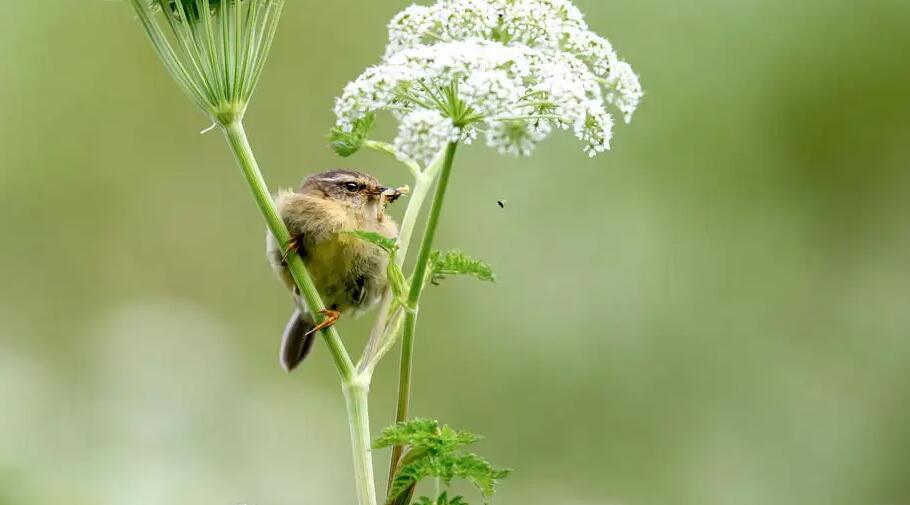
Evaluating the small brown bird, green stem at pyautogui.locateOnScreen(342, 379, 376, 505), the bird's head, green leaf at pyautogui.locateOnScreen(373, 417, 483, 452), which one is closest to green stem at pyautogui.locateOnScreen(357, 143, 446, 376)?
green stem at pyautogui.locateOnScreen(342, 379, 376, 505)

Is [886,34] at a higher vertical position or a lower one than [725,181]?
higher

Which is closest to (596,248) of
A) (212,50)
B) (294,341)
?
(294,341)

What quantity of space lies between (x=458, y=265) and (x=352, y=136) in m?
0.33

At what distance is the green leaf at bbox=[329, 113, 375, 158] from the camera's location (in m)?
2.22

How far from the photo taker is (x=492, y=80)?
1.89 m

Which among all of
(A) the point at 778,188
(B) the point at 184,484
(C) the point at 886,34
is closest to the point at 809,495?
(A) the point at 778,188

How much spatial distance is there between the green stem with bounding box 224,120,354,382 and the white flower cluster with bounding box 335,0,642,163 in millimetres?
182

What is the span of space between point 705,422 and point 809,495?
60cm

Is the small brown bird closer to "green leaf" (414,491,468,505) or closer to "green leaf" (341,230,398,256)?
"green leaf" (341,230,398,256)

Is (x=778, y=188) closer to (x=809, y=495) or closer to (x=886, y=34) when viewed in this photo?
(x=886, y=34)

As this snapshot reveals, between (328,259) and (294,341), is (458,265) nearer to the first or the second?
(328,259)

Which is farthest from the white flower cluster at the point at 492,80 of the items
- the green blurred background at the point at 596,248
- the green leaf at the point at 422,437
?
the green blurred background at the point at 596,248

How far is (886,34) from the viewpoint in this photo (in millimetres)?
6363

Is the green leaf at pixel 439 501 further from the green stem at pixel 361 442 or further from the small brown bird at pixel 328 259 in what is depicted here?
the small brown bird at pixel 328 259
